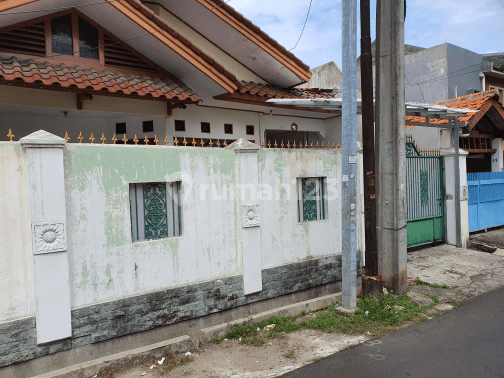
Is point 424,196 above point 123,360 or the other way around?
above

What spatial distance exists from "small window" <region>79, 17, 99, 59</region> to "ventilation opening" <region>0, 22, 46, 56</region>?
0.56m

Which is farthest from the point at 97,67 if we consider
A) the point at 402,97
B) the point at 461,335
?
the point at 461,335

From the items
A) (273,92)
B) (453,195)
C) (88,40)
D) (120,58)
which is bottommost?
(453,195)

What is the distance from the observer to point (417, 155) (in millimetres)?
9047

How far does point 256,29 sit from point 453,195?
6285 millimetres

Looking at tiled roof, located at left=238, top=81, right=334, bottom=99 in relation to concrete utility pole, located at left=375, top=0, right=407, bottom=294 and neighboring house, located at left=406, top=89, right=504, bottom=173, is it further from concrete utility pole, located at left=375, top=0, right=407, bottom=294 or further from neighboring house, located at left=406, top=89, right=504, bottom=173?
neighboring house, located at left=406, top=89, right=504, bottom=173

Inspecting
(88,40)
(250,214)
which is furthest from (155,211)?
(88,40)

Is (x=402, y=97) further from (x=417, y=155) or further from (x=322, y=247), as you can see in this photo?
(x=417, y=155)

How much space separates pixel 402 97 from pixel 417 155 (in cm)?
343

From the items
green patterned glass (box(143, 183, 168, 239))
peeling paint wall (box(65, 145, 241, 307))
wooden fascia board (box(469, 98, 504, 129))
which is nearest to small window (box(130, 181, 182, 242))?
green patterned glass (box(143, 183, 168, 239))

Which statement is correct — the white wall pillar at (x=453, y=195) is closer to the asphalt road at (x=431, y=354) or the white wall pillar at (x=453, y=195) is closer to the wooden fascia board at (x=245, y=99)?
the asphalt road at (x=431, y=354)

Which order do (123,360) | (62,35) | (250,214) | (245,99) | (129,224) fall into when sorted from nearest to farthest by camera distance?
1. (123,360)
2. (129,224)
3. (250,214)
4. (62,35)
5. (245,99)

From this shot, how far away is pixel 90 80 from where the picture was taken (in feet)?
18.2

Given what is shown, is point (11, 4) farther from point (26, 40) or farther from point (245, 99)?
point (245, 99)
